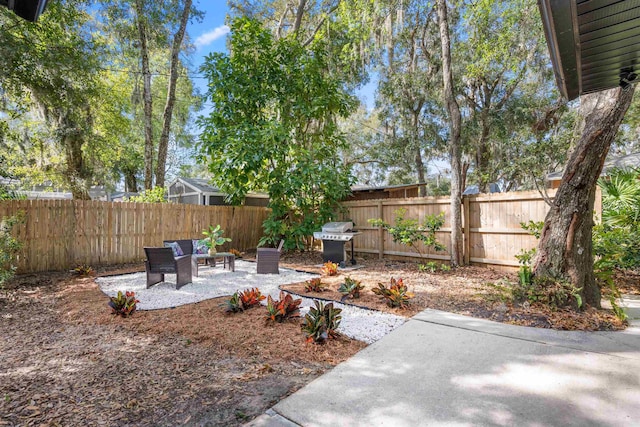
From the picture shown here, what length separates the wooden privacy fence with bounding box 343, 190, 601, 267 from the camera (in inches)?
232

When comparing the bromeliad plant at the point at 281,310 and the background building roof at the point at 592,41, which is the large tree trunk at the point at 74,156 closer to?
the bromeliad plant at the point at 281,310

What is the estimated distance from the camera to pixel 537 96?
12.3m

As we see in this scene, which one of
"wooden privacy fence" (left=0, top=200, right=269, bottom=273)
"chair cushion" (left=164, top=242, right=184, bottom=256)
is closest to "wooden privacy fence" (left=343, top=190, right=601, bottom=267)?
"chair cushion" (left=164, top=242, right=184, bottom=256)

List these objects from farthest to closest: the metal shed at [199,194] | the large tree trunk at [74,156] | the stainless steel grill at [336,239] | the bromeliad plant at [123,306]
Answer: the metal shed at [199,194]
the large tree trunk at [74,156]
the stainless steel grill at [336,239]
the bromeliad plant at [123,306]

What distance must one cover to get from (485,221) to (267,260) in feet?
15.0

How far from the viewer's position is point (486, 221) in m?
6.41

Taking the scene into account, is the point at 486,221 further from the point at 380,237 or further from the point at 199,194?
the point at 199,194

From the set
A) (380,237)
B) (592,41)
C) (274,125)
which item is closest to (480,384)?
(592,41)

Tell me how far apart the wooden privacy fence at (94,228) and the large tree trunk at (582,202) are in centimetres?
809

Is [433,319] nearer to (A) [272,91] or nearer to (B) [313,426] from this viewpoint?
(B) [313,426]

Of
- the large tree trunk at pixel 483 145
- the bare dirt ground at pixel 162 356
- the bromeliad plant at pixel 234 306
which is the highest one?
the large tree trunk at pixel 483 145

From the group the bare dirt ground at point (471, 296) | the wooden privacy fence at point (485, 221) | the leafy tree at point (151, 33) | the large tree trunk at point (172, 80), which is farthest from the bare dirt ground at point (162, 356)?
the leafy tree at point (151, 33)

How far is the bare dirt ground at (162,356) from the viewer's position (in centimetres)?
192

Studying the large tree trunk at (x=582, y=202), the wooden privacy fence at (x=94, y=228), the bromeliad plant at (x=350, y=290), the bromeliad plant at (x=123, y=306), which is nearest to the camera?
the large tree trunk at (x=582, y=202)
